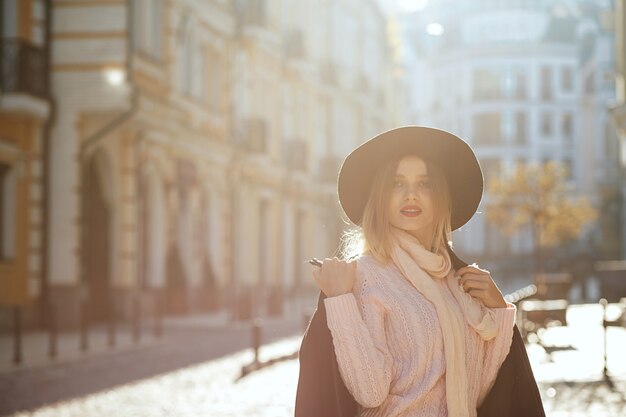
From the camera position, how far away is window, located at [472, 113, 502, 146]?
8712cm

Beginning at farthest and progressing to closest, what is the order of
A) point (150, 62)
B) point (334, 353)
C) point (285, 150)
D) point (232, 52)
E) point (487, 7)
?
point (487, 7) < point (285, 150) < point (232, 52) < point (150, 62) < point (334, 353)

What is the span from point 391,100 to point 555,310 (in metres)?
43.4

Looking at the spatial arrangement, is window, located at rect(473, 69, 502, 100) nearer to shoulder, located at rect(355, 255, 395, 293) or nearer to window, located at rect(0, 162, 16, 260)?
window, located at rect(0, 162, 16, 260)

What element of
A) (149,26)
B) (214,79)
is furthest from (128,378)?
(214,79)

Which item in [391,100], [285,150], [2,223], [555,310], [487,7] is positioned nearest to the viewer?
[555,310]

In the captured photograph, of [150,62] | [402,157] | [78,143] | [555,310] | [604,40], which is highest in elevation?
[604,40]

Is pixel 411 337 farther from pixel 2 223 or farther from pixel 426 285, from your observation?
pixel 2 223

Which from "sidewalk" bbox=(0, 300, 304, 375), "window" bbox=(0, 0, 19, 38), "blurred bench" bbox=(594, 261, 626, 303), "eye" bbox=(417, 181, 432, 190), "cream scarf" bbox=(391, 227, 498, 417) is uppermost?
"window" bbox=(0, 0, 19, 38)

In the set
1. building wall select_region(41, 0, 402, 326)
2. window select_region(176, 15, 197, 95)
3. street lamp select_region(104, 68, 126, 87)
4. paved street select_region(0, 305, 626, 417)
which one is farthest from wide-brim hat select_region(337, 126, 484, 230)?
window select_region(176, 15, 197, 95)

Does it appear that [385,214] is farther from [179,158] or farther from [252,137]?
[252,137]

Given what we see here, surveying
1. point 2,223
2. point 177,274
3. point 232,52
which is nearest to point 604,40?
point 232,52

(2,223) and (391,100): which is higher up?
(391,100)

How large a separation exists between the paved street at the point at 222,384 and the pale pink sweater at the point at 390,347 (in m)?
7.17

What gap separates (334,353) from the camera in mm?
3684
